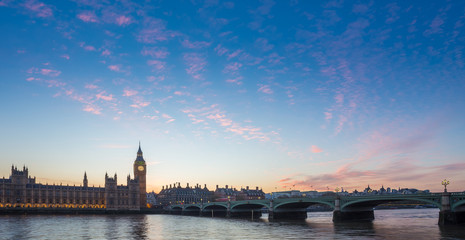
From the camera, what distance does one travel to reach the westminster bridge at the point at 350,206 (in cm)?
6469

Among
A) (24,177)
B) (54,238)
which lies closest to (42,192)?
(24,177)

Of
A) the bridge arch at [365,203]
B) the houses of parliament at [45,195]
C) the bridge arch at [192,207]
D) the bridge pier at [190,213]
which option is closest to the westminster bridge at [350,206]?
the bridge arch at [365,203]

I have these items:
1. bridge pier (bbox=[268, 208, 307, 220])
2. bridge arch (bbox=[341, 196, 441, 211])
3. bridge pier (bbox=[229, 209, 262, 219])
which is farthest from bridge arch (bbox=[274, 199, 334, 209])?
bridge pier (bbox=[229, 209, 262, 219])

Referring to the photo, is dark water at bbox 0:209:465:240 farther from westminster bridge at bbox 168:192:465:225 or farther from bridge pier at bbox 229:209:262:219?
bridge pier at bbox 229:209:262:219

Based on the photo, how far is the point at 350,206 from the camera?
88500mm

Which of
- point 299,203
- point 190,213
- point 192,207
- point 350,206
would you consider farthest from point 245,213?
point 350,206

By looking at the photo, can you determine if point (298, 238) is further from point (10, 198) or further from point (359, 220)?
point (10, 198)

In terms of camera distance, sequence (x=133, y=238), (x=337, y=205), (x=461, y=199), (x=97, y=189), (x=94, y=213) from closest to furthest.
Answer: (x=133, y=238) → (x=461, y=199) → (x=337, y=205) → (x=94, y=213) → (x=97, y=189)

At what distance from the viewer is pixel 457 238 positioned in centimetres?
4703

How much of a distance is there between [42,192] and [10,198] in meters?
13.8

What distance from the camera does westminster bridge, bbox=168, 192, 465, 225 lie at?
6469 cm

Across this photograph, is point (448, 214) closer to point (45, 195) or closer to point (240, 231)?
point (240, 231)

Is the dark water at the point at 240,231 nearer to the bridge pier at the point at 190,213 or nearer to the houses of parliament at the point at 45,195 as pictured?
the bridge pier at the point at 190,213

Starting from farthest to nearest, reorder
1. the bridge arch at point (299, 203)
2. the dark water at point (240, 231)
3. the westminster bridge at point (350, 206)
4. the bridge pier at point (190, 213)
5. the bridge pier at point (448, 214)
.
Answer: the bridge pier at point (190, 213) → the bridge arch at point (299, 203) → the westminster bridge at point (350, 206) → the bridge pier at point (448, 214) → the dark water at point (240, 231)
